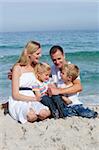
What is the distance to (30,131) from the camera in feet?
13.1

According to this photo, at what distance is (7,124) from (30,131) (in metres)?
0.36

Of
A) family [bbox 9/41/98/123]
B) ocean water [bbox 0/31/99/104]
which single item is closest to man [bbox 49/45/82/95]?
family [bbox 9/41/98/123]

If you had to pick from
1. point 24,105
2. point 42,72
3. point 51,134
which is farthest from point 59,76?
point 51,134

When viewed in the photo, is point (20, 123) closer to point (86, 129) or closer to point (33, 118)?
point (33, 118)

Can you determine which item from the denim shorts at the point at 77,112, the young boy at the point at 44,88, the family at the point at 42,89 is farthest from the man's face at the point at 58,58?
the denim shorts at the point at 77,112

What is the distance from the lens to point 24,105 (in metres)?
4.29

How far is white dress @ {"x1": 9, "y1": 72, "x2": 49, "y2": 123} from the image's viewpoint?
14.0ft

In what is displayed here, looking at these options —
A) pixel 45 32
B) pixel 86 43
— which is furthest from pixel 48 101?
pixel 45 32

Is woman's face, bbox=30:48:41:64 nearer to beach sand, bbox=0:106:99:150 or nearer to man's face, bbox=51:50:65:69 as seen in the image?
man's face, bbox=51:50:65:69

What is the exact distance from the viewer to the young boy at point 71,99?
176 inches

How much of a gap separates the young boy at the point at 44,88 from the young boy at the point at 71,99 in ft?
0.48

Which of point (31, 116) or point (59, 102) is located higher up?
point (59, 102)

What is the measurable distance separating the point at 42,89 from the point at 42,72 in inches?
8.3

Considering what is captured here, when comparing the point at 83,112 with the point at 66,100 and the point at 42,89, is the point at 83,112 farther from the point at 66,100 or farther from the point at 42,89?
the point at 42,89
